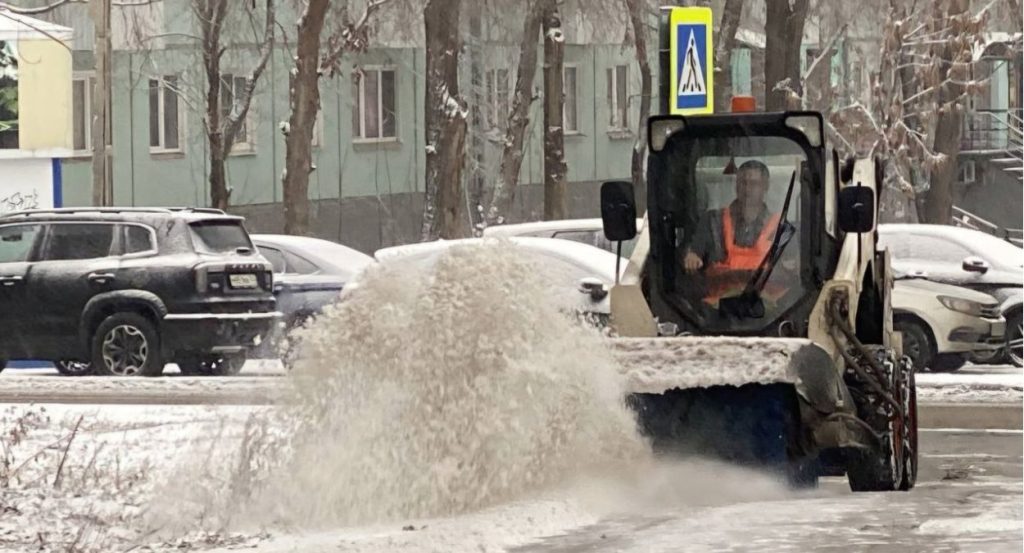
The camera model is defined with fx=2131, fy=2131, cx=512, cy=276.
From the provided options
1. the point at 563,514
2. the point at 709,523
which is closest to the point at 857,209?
the point at 709,523

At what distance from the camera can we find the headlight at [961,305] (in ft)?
69.6

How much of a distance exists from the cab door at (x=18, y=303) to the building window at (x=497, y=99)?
24.5m

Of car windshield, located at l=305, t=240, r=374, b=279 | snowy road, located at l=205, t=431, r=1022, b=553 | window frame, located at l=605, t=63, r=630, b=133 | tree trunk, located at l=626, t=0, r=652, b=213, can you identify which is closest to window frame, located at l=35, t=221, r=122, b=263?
car windshield, located at l=305, t=240, r=374, b=279

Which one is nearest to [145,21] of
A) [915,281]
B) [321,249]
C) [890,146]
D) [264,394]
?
[890,146]

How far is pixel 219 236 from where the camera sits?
21.4m

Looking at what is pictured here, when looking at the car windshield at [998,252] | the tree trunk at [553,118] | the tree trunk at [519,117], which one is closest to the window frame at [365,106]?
the tree trunk at [519,117]

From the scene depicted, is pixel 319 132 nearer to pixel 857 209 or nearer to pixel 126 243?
pixel 126 243

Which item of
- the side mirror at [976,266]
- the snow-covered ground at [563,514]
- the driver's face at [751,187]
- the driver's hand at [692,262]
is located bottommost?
the snow-covered ground at [563,514]

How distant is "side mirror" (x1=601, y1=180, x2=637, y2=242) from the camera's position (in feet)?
38.7

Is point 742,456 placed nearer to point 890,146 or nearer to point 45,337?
point 45,337

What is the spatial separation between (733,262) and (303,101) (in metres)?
18.9

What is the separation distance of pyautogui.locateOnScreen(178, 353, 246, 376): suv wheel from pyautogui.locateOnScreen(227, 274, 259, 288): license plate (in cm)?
103

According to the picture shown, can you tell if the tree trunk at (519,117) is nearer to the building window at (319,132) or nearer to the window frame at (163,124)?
the window frame at (163,124)

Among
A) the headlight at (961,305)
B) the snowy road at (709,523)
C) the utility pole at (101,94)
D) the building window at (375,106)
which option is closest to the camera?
the snowy road at (709,523)
